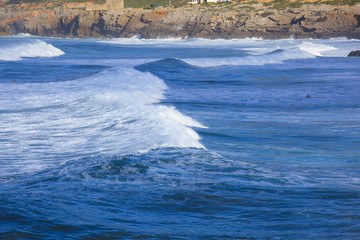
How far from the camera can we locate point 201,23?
69.4 m

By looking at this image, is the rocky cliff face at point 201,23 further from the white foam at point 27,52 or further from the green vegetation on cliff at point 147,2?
the white foam at point 27,52

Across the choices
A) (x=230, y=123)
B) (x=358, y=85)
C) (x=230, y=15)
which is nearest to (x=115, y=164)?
(x=230, y=123)

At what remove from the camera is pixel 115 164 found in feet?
18.7

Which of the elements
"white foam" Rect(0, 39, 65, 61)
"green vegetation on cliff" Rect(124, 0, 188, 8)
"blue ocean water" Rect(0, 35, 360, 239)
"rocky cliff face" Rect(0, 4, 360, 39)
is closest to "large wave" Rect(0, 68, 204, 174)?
"blue ocean water" Rect(0, 35, 360, 239)

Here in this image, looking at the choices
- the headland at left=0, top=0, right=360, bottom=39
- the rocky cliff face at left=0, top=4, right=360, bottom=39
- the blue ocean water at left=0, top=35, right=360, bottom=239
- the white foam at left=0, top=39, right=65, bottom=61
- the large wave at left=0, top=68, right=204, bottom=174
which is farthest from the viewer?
the headland at left=0, top=0, right=360, bottom=39

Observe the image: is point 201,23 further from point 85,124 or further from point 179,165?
point 179,165

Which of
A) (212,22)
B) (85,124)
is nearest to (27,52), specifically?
(85,124)

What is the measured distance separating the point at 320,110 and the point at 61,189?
7506 mm

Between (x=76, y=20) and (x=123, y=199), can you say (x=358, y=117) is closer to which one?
(x=123, y=199)

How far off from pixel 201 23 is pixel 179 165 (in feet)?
215

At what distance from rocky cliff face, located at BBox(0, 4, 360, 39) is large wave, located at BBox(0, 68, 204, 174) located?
162 feet

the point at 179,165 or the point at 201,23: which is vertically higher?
the point at 201,23

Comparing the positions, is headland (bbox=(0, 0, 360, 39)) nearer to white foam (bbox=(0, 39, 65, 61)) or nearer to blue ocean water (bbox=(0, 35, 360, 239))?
white foam (bbox=(0, 39, 65, 61))

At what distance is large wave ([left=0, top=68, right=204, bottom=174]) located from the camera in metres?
6.88
